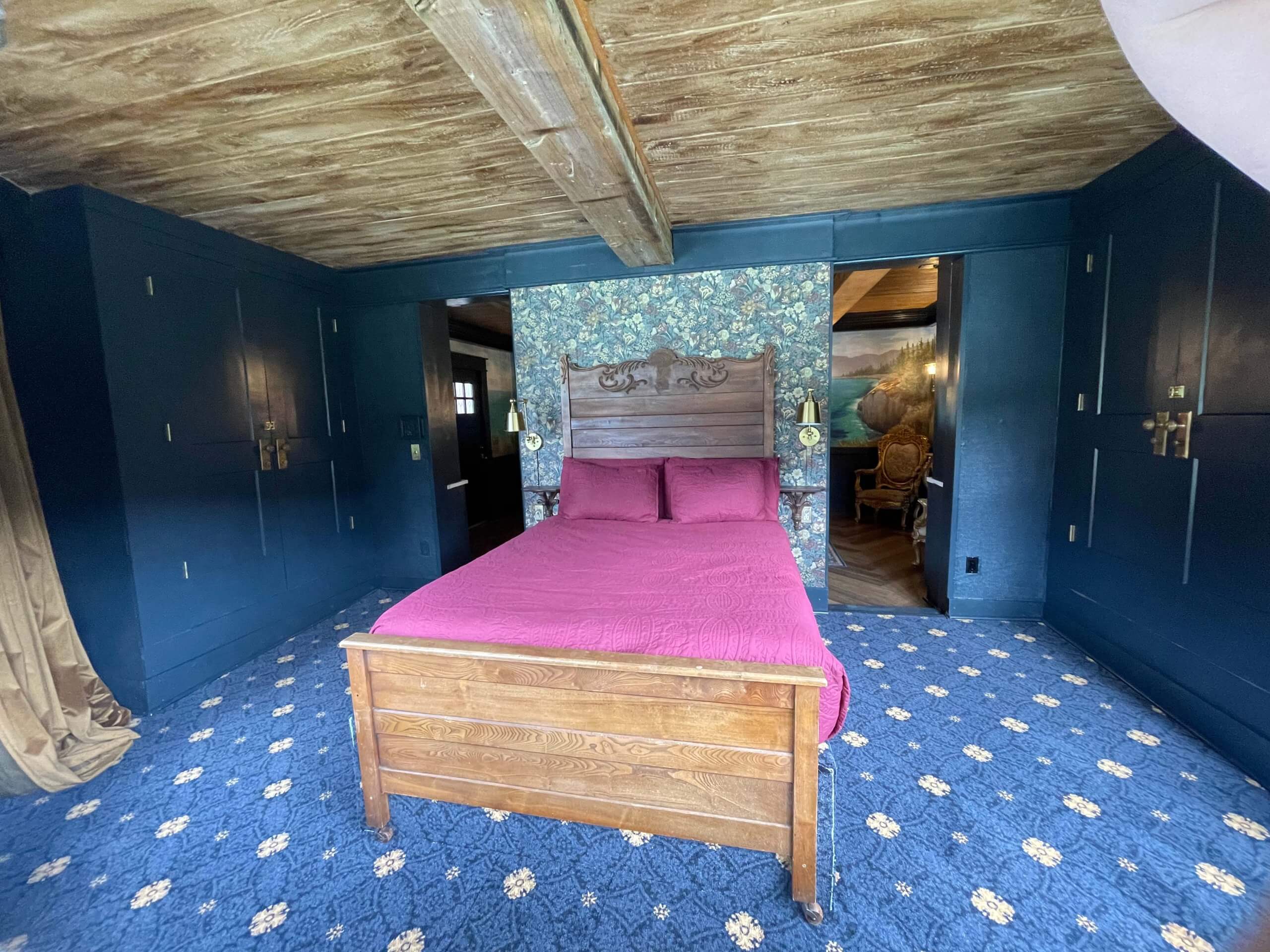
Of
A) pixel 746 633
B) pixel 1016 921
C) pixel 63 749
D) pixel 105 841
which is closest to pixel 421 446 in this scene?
pixel 63 749

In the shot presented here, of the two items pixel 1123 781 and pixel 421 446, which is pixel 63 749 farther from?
pixel 1123 781

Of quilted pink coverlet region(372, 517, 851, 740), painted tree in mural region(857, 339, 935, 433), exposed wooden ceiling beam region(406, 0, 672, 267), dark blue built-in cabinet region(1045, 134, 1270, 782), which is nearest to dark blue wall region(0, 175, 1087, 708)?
dark blue built-in cabinet region(1045, 134, 1270, 782)

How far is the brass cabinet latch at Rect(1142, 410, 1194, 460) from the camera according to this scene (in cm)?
196

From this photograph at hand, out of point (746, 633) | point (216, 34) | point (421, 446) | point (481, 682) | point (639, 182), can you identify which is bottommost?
point (481, 682)

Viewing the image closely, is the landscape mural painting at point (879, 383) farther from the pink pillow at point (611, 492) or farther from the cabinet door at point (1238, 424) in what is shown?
the cabinet door at point (1238, 424)

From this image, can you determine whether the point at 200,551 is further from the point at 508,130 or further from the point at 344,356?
the point at 508,130

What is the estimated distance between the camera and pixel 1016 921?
4.10 ft

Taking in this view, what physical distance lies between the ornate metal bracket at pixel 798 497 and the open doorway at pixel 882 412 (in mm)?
1353

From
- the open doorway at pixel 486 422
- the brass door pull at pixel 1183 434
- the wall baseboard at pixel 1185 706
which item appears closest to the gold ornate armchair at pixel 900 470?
the wall baseboard at pixel 1185 706

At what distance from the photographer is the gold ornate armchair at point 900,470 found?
17.3 feet

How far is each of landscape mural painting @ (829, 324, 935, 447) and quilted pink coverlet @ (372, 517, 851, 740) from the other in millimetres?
4178

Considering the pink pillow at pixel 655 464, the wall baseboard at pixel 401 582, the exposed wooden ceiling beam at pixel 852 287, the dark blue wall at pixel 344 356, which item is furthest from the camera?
the exposed wooden ceiling beam at pixel 852 287

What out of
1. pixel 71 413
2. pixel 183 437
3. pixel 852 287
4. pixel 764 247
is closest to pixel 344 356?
pixel 183 437

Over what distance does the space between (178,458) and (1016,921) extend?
3.67 metres
